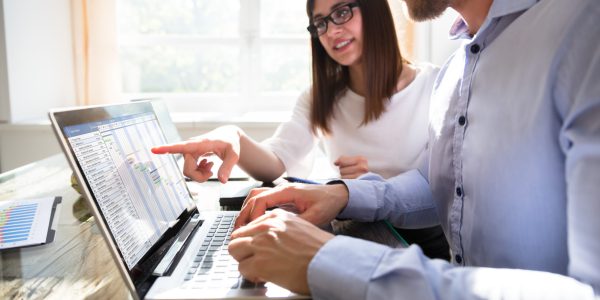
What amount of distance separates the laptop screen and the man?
0.14 metres

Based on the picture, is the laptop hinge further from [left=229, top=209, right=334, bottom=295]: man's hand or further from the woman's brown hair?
the woman's brown hair

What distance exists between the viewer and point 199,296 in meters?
0.51

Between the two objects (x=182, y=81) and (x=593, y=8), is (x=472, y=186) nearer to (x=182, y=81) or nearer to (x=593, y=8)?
(x=593, y=8)

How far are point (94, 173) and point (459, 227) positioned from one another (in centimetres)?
61

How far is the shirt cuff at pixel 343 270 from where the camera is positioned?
1.66ft

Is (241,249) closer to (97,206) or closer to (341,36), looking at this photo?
(97,206)

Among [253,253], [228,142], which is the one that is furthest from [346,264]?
[228,142]

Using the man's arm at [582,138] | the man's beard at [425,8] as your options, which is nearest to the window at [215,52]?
the man's beard at [425,8]

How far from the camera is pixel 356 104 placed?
1631 mm

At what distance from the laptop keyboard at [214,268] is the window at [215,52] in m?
2.49

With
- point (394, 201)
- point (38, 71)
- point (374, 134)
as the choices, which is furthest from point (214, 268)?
point (38, 71)

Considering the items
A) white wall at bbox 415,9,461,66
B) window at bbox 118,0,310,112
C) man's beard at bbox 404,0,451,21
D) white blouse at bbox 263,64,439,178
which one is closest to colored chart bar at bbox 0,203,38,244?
white blouse at bbox 263,64,439,178

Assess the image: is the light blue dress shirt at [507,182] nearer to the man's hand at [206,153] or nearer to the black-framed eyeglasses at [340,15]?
the man's hand at [206,153]

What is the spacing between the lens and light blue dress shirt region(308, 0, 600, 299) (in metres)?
0.49
